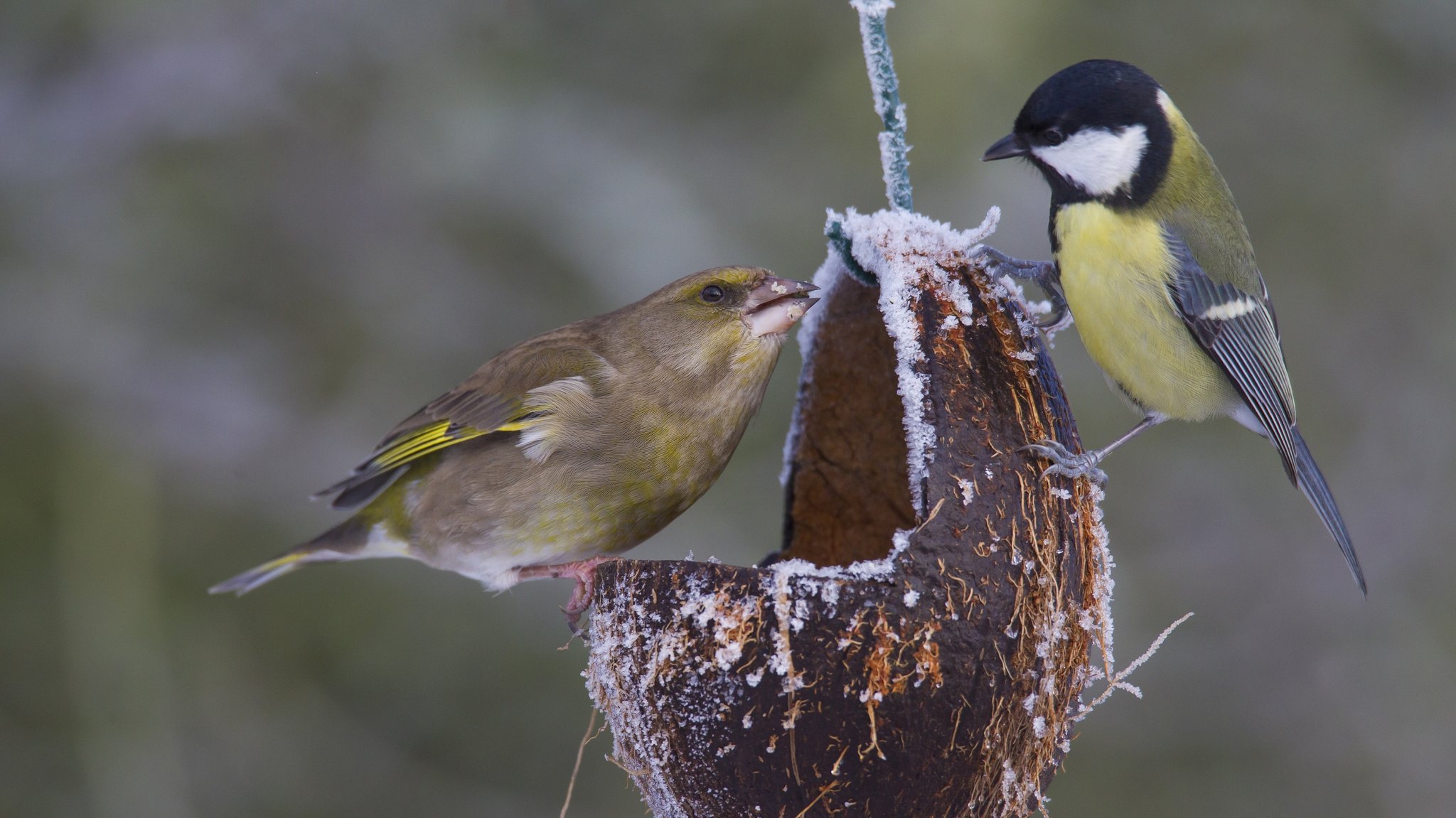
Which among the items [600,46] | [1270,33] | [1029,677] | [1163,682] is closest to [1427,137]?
[1270,33]

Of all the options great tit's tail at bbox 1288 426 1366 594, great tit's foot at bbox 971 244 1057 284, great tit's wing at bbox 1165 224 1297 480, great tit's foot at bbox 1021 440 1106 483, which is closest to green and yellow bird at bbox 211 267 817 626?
great tit's foot at bbox 971 244 1057 284

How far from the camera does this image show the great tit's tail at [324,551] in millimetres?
4730

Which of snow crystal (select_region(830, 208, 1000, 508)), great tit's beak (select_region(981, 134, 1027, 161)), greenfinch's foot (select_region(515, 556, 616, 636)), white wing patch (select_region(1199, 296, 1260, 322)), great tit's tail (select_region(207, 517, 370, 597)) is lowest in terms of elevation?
greenfinch's foot (select_region(515, 556, 616, 636))

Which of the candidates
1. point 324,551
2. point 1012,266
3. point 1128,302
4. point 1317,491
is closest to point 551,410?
point 324,551

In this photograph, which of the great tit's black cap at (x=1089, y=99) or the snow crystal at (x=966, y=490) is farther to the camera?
the great tit's black cap at (x=1089, y=99)

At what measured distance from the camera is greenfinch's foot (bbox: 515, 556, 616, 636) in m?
3.57

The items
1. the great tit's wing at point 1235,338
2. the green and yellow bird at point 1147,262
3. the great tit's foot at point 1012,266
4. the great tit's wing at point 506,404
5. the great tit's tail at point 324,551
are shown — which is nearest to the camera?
the great tit's foot at point 1012,266

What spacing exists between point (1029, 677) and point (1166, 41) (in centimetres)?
578

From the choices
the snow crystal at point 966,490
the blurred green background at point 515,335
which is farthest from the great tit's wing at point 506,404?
the blurred green background at point 515,335

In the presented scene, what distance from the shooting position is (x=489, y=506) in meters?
4.10

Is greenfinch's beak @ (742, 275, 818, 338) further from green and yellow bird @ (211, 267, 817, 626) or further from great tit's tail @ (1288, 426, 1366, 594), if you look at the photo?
great tit's tail @ (1288, 426, 1366, 594)

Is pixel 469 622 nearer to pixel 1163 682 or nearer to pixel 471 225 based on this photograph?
pixel 471 225

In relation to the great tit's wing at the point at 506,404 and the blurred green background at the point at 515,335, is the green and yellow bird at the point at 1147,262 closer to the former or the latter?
the great tit's wing at the point at 506,404

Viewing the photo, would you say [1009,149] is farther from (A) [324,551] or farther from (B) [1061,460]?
(A) [324,551]
